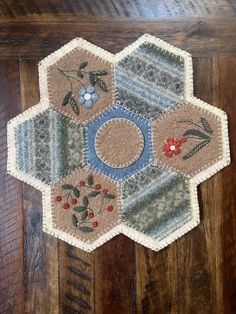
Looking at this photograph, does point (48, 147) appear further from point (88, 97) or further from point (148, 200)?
point (148, 200)

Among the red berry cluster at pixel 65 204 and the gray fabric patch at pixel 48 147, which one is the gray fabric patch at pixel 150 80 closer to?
the gray fabric patch at pixel 48 147

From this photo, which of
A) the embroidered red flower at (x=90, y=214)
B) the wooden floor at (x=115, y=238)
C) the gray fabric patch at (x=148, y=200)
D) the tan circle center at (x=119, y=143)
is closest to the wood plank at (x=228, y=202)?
the wooden floor at (x=115, y=238)

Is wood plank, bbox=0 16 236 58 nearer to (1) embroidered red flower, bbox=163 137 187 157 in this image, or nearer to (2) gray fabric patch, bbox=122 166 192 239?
(1) embroidered red flower, bbox=163 137 187 157

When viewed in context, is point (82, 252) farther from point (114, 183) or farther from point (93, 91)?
point (93, 91)

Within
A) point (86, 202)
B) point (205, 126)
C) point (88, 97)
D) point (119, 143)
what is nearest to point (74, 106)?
point (88, 97)

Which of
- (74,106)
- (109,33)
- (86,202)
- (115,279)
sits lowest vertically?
(115,279)
